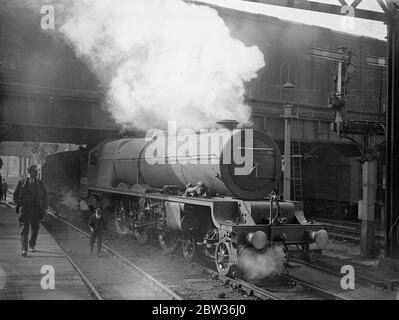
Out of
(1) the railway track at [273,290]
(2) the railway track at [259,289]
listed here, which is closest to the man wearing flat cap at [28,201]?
(2) the railway track at [259,289]

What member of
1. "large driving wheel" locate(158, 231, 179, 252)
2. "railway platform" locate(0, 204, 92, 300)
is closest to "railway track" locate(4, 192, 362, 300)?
"railway platform" locate(0, 204, 92, 300)

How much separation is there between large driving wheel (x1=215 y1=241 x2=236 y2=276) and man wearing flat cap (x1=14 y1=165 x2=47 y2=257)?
3.78 meters

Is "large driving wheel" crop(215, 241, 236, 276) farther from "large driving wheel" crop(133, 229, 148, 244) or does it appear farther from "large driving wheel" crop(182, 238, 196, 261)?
"large driving wheel" crop(133, 229, 148, 244)

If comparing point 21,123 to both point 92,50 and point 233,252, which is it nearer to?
point 92,50

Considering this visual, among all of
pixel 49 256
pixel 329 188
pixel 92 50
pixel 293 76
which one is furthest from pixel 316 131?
pixel 49 256

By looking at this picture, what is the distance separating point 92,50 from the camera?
15.1 m

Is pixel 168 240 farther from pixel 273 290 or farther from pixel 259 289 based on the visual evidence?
pixel 259 289

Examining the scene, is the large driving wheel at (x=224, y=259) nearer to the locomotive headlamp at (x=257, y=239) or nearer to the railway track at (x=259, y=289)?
the railway track at (x=259, y=289)

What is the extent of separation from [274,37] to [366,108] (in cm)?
586

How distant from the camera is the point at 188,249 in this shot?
30.2ft

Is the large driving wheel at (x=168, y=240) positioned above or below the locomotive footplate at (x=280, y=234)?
below

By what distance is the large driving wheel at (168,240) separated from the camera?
32.0 feet

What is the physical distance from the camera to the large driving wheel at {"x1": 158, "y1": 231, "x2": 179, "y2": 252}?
32.0 feet

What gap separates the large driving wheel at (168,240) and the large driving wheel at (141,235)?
60 cm
